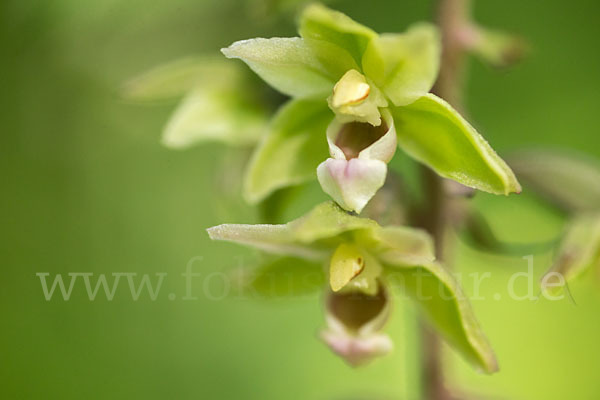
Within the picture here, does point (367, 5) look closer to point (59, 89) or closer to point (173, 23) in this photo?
point (173, 23)

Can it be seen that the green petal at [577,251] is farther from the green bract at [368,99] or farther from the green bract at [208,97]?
the green bract at [208,97]

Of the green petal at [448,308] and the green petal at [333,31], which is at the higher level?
the green petal at [333,31]

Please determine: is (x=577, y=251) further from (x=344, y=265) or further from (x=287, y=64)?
(x=287, y=64)

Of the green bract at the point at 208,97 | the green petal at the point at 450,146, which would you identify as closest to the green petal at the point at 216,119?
the green bract at the point at 208,97

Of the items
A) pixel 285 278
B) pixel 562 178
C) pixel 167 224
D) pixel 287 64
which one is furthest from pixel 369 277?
pixel 167 224

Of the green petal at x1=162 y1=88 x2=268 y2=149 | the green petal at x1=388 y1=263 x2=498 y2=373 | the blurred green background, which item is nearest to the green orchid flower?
the green petal at x1=388 y1=263 x2=498 y2=373

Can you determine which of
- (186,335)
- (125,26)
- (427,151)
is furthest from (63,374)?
(427,151)
